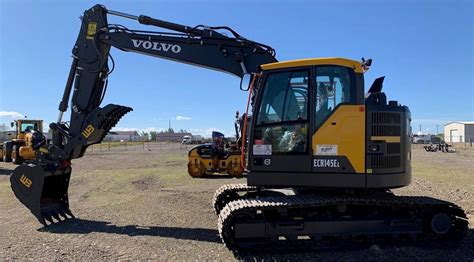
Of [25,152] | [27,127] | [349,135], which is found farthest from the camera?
[27,127]

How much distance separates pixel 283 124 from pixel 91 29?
516cm

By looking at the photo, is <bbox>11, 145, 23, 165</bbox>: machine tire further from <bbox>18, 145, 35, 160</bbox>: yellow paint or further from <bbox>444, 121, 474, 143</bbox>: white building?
<bbox>444, 121, 474, 143</bbox>: white building

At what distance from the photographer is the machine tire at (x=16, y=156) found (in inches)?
1075

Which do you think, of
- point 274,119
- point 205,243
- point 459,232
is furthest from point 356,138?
point 205,243

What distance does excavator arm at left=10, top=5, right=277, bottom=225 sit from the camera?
9008 mm

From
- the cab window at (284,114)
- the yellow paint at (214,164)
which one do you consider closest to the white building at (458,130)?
the yellow paint at (214,164)

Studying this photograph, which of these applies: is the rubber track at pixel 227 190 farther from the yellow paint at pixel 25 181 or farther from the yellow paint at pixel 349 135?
the yellow paint at pixel 25 181

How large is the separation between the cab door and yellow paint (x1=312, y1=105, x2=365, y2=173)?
0.40m

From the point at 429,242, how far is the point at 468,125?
100m

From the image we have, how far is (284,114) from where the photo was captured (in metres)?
7.22

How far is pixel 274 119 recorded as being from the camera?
726cm

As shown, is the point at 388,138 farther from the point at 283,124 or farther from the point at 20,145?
the point at 20,145

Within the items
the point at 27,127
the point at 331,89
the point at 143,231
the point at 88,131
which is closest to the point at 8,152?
the point at 27,127

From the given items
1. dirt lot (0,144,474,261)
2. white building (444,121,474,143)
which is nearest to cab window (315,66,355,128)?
dirt lot (0,144,474,261)
